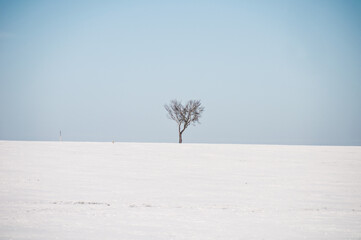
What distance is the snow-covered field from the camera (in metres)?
7.11

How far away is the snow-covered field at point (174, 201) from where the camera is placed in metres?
7.11

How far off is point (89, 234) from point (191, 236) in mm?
1833

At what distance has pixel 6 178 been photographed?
14297 millimetres

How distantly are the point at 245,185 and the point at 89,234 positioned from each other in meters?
8.44

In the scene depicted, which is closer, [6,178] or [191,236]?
[191,236]

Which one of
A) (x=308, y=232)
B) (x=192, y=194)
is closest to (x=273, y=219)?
(x=308, y=232)

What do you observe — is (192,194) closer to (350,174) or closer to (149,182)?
(149,182)

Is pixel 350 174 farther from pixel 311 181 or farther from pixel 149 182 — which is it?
pixel 149 182

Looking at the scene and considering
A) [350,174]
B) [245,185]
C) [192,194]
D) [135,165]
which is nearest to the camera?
[192,194]

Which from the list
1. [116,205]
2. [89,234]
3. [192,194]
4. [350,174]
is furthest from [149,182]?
[350,174]

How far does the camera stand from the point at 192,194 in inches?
466

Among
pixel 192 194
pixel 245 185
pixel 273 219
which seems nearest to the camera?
pixel 273 219

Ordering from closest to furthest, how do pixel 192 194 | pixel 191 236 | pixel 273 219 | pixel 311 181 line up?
pixel 191 236
pixel 273 219
pixel 192 194
pixel 311 181

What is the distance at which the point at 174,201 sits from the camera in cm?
1052
